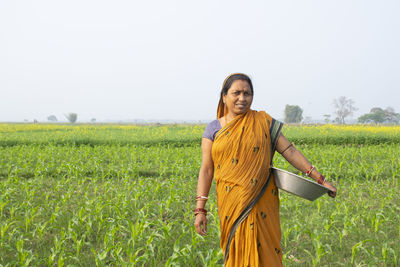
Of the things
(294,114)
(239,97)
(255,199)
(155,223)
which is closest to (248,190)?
(255,199)

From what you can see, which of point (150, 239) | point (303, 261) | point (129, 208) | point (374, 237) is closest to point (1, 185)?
point (129, 208)

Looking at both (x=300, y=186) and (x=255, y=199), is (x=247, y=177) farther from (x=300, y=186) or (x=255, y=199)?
(x=300, y=186)

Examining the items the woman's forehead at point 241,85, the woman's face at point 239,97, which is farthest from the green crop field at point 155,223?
the woman's forehead at point 241,85

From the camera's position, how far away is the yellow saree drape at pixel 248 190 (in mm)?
→ 1888

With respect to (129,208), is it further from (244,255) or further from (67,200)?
(244,255)

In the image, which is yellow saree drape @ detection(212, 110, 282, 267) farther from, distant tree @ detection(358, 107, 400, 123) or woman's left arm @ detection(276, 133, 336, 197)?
distant tree @ detection(358, 107, 400, 123)

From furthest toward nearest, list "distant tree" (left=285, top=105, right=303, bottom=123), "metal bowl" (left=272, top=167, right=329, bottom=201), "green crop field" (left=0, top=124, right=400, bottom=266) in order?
"distant tree" (left=285, top=105, right=303, bottom=123)
"green crop field" (left=0, top=124, right=400, bottom=266)
"metal bowl" (left=272, top=167, right=329, bottom=201)

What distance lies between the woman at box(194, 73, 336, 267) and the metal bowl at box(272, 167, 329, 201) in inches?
3.2

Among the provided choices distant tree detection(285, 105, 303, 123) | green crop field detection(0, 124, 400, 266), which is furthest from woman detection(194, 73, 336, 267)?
distant tree detection(285, 105, 303, 123)

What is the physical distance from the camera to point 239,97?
1932 millimetres

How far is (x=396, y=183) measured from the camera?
6.56 meters

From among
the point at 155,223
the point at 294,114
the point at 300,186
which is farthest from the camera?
the point at 294,114

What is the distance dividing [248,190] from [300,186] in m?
0.32

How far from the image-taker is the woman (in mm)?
1898
